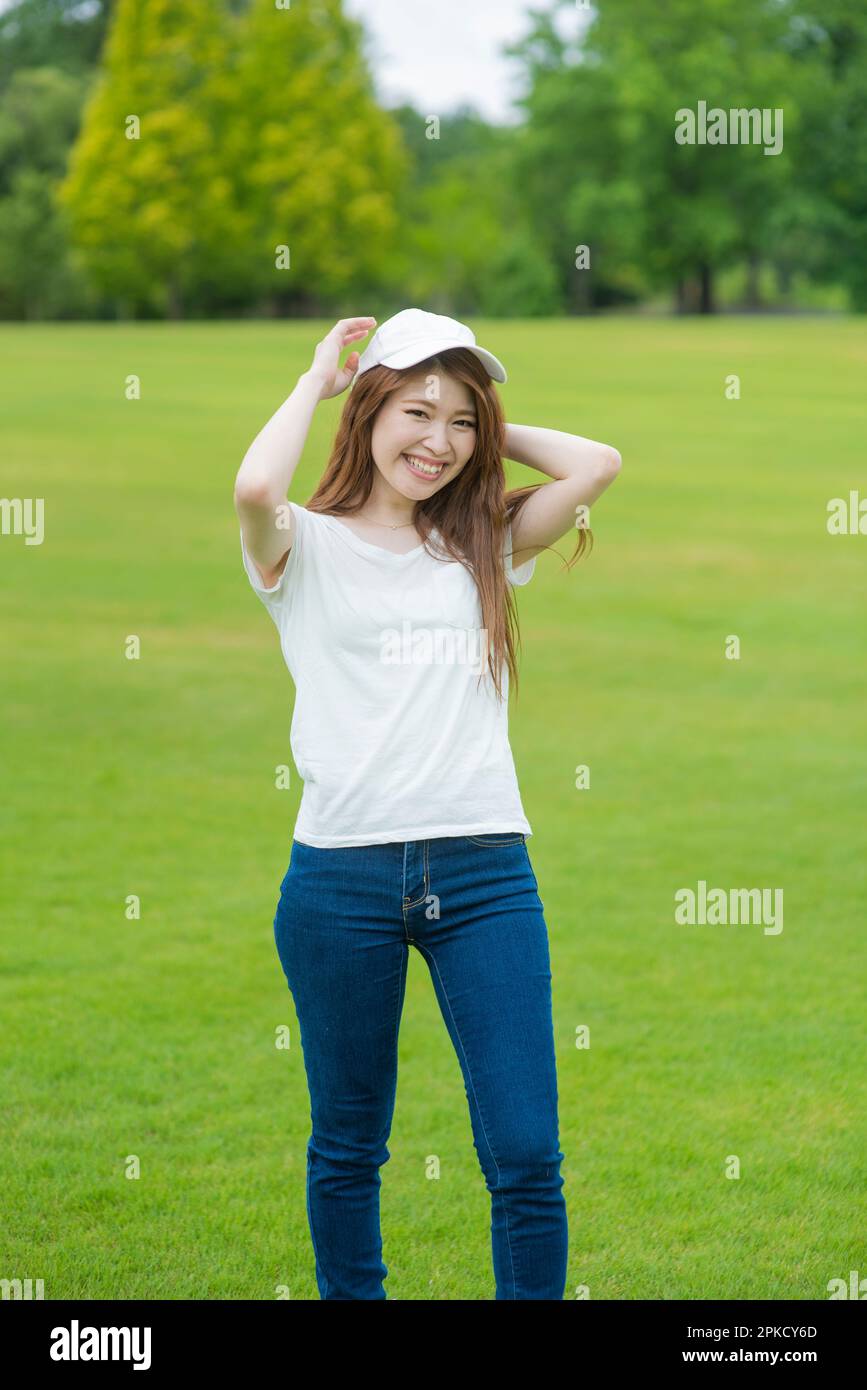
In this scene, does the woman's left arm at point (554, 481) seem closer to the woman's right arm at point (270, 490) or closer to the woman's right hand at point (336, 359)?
the woman's right hand at point (336, 359)

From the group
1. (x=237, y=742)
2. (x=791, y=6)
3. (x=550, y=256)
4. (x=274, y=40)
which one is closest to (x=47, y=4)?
(x=274, y=40)

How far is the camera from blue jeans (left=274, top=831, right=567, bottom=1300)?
119 inches

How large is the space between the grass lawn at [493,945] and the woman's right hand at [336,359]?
86.3 inches

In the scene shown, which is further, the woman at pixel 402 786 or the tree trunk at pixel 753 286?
the tree trunk at pixel 753 286

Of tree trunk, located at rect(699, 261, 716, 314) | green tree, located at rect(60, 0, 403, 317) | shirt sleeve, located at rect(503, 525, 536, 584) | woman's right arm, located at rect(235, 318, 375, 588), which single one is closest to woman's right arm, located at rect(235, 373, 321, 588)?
woman's right arm, located at rect(235, 318, 375, 588)

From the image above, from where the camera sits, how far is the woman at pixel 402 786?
304cm

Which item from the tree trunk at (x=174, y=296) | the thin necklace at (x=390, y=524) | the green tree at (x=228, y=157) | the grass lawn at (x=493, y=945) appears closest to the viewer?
the thin necklace at (x=390, y=524)

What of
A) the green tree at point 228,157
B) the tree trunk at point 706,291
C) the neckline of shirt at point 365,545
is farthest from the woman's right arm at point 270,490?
the tree trunk at point 706,291

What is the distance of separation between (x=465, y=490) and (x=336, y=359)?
37 centimetres

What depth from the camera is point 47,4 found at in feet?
214

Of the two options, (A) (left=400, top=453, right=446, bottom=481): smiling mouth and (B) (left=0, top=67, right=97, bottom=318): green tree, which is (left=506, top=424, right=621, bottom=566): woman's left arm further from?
Answer: (B) (left=0, top=67, right=97, bottom=318): green tree

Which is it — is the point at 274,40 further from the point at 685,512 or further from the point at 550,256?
the point at 685,512

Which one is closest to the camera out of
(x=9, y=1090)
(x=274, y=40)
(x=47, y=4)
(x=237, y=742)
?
(x=9, y=1090)
